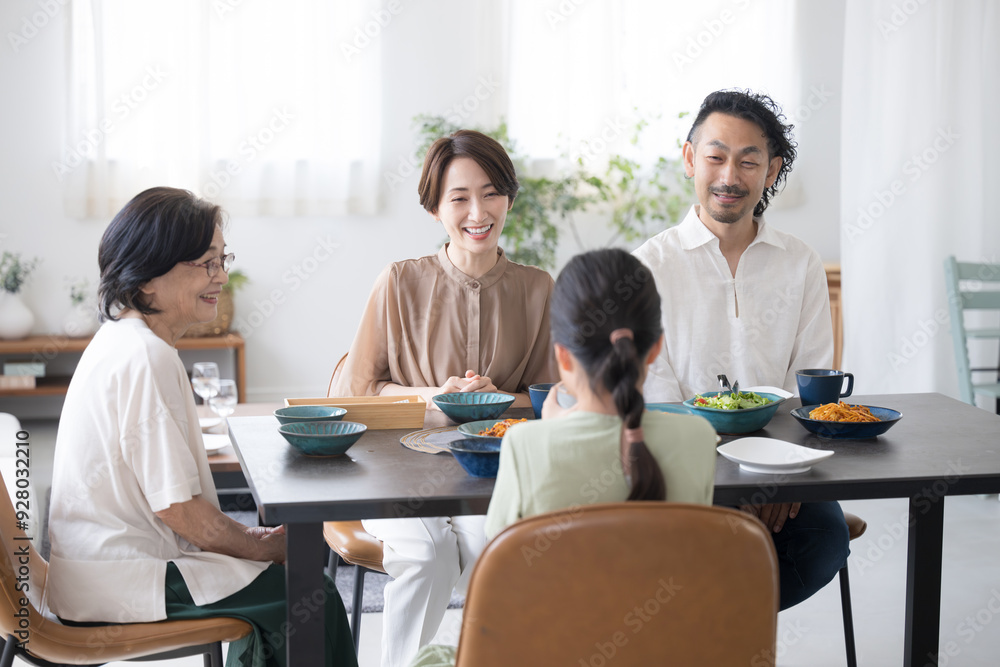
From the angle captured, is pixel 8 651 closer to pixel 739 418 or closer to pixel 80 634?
pixel 80 634

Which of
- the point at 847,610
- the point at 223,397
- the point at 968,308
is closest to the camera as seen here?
the point at 847,610

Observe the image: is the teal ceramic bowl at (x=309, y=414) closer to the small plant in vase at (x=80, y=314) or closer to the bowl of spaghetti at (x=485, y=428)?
the bowl of spaghetti at (x=485, y=428)

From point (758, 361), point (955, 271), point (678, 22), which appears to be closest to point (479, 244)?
point (758, 361)

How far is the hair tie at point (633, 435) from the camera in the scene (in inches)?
47.6

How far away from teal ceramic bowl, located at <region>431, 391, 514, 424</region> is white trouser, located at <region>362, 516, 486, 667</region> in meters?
0.23

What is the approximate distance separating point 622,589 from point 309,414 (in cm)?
82

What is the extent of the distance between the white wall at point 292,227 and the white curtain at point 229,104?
0.09 meters

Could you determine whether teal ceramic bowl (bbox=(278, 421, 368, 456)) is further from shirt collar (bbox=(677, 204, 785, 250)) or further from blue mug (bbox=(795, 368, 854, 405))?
shirt collar (bbox=(677, 204, 785, 250))

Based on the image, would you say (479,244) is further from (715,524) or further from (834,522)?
(715,524)

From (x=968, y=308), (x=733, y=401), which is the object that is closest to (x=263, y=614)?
(x=733, y=401)

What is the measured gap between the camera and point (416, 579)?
1.86m

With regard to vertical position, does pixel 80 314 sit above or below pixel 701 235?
below

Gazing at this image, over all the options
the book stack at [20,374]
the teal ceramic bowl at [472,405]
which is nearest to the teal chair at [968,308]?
the teal ceramic bowl at [472,405]

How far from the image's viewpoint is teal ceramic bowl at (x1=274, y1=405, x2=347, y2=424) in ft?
5.51
